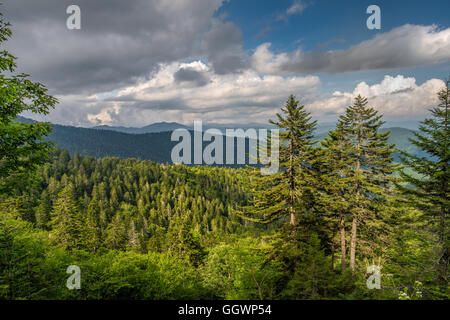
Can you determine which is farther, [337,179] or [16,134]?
[337,179]

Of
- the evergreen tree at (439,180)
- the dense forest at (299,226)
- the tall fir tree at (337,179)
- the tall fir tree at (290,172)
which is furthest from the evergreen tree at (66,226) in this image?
the evergreen tree at (439,180)

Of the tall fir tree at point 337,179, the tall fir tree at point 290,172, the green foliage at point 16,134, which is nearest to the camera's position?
the green foliage at point 16,134

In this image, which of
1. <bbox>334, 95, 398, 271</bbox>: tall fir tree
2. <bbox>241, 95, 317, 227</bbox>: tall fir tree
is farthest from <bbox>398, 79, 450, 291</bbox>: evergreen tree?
<bbox>241, 95, 317, 227</bbox>: tall fir tree

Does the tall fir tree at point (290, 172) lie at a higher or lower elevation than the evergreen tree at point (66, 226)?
higher

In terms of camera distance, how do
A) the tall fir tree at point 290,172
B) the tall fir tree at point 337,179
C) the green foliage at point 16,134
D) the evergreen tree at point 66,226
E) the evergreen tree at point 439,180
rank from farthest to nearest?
the evergreen tree at point 66,226 → the tall fir tree at point 337,179 → the tall fir tree at point 290,172 → the evergreen tree at point 439,180 → the green foliage at point 16,134

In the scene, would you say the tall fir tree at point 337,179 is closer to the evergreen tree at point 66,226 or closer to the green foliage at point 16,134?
the green foliage at point 16,134

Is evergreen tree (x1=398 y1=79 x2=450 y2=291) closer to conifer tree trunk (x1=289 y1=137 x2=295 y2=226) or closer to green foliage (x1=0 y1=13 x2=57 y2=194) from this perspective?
conifer tree trunk (x1=289 y1=137 x2=295 y2=226)

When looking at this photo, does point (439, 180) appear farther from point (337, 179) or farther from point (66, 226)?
point (66, 226)

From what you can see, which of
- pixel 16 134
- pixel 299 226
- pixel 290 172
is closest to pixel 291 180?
pixel 290 172

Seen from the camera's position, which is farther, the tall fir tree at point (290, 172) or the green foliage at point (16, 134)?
the tall fir tree at point (290, 172)
